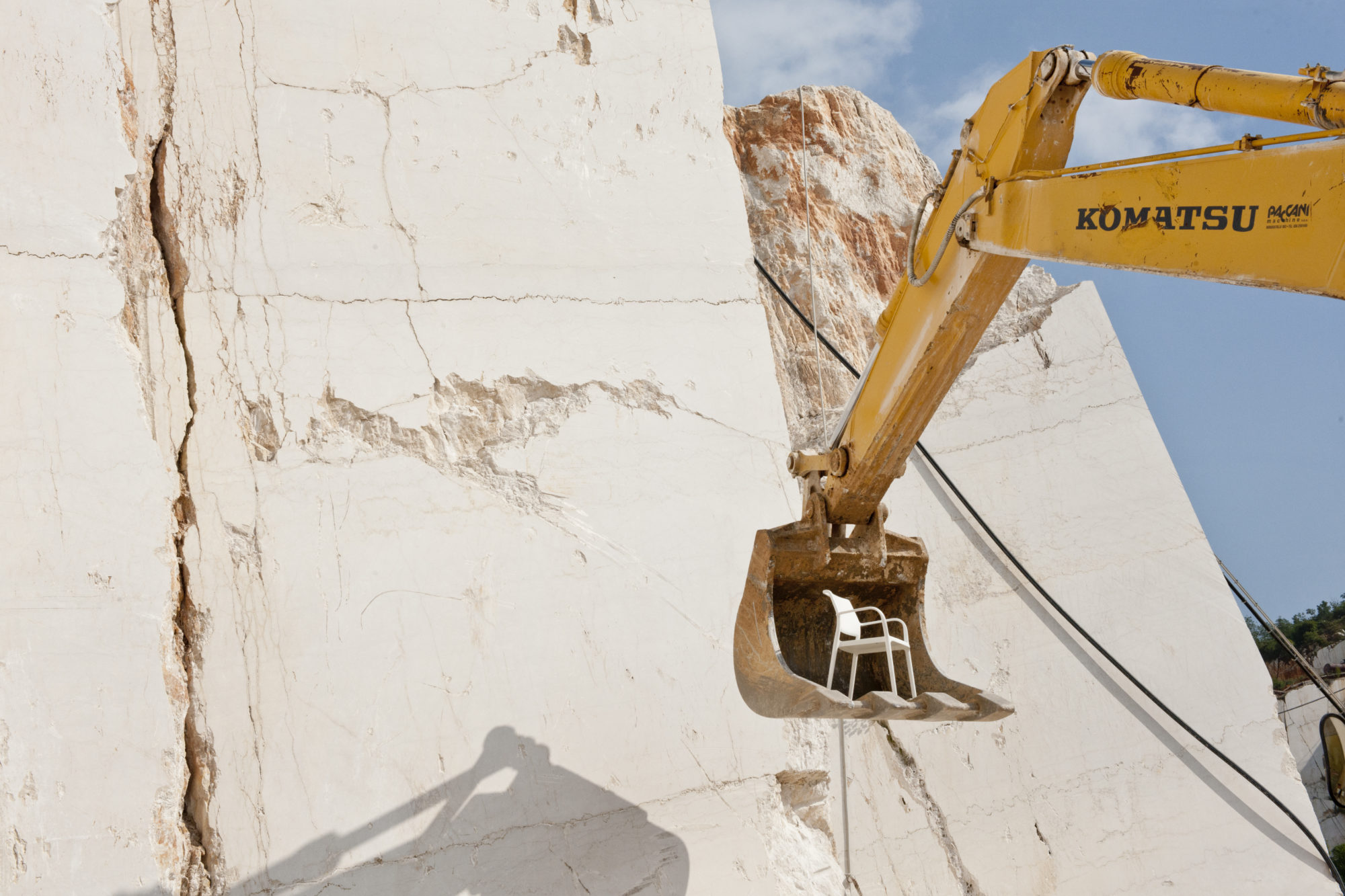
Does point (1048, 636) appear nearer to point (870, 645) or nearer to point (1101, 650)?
point (1101, 650)

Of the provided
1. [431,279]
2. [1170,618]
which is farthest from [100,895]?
[1170,618]

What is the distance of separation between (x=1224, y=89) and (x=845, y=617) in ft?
5.43

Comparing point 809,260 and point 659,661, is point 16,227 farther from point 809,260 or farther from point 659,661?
point 809,260

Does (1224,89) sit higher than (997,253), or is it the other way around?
(1224,89)

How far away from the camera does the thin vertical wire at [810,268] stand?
446 centimetres

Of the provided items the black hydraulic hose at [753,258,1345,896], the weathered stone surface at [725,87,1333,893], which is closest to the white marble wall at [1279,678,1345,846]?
the black hydraulic hose at [753,258,1345,896]

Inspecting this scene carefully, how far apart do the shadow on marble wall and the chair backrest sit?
1010mm

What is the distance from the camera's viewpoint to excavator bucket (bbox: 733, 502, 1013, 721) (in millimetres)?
2553

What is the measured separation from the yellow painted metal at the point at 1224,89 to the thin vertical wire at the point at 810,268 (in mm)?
2429

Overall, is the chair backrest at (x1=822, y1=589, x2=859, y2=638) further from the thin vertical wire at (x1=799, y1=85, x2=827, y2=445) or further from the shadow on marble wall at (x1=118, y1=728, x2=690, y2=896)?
the thin vertical wire at (x1=799, y1=85, x2=827, y2=445)

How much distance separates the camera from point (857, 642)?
278 centimetres

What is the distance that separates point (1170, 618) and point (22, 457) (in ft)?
14.3

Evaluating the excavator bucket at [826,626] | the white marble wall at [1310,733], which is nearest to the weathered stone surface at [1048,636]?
the excavator bucket at [826,626]

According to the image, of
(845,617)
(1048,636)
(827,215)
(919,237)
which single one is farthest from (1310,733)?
(919,237)
